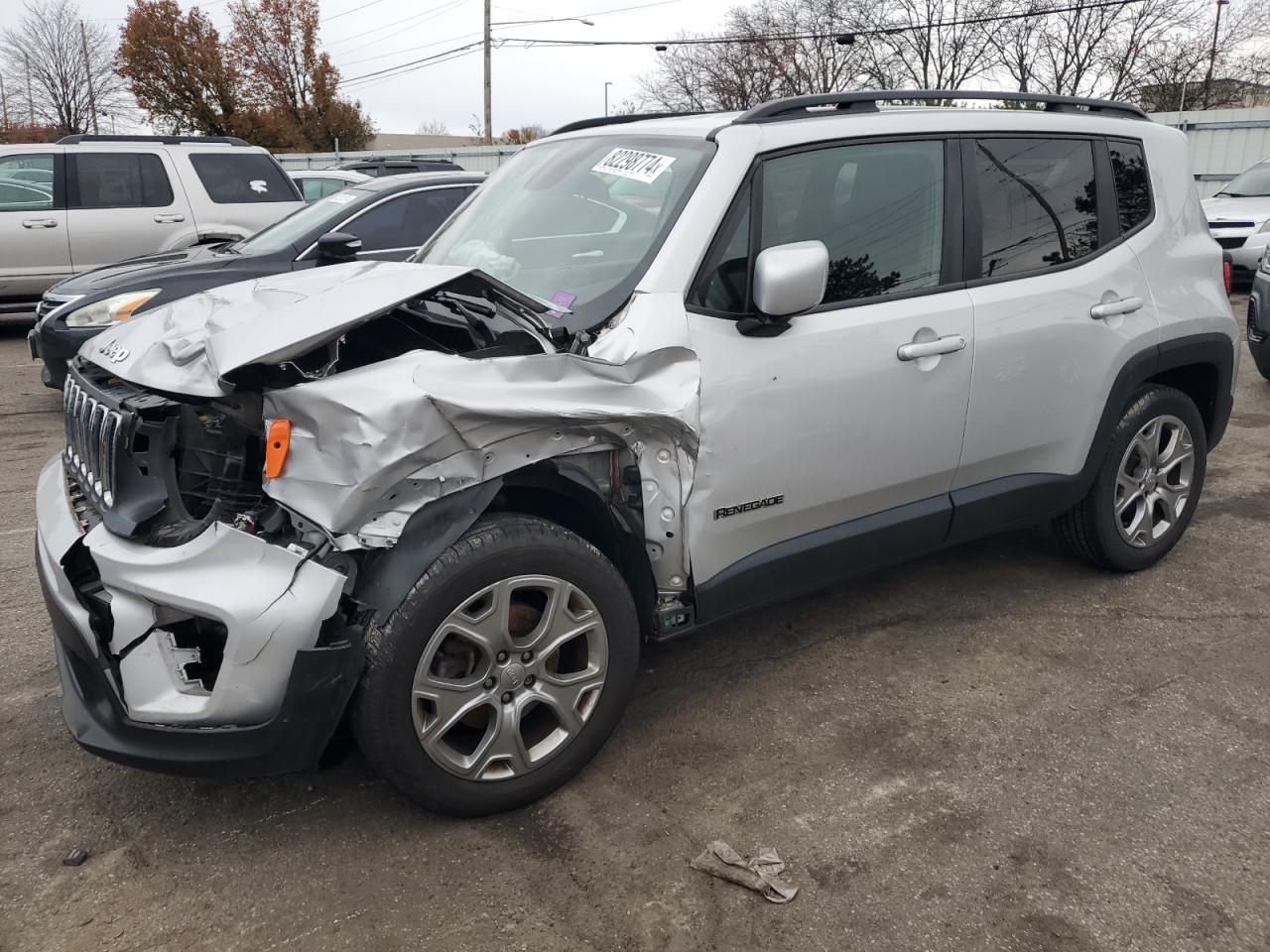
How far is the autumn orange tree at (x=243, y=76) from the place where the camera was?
44.0m

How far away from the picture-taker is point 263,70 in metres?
46.8

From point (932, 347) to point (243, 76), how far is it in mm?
50142

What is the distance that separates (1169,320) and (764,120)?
2.02m

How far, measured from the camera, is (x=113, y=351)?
2.91 m

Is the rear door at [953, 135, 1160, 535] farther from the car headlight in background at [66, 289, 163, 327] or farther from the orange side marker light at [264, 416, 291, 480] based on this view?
the car headlight in background at [66, 289, 163, 327]

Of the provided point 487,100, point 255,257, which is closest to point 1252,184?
point 255,257

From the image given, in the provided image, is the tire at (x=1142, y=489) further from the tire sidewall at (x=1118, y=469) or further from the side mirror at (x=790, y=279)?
the side mirror at (x=790, y=279)

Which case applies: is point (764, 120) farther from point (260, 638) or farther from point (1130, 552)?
point (1130, 552)

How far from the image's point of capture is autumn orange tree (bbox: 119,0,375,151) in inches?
1732

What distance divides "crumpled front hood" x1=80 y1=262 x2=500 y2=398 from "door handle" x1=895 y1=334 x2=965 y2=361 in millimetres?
1229

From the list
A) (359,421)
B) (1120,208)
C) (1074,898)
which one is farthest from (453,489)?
(1120,208)

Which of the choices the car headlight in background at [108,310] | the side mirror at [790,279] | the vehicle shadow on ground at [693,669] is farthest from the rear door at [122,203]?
the side mirror at [790,279]

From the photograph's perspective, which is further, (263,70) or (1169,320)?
(263,70)

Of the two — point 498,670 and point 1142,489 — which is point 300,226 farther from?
point 1142,489
